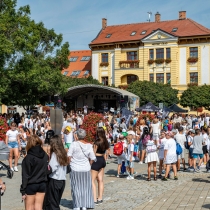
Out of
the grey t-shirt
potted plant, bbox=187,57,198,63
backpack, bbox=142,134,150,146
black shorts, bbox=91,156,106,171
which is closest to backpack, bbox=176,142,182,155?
the grey t-shirt

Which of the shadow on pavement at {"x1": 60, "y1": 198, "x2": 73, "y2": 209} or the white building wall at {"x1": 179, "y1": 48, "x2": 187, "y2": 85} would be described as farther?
the white building wall at {"x1": 179, "y1": 48, "x2": 187, "y2": 85}

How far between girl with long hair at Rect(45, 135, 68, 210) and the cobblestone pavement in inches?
60.0

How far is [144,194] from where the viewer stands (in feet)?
35.7

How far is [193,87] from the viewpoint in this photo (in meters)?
49.6

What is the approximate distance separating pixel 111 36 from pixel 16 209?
51.8 m

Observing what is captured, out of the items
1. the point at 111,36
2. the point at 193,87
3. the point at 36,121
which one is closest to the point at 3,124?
the point at 36,121

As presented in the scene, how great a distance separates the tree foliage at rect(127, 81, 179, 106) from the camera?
155 feet

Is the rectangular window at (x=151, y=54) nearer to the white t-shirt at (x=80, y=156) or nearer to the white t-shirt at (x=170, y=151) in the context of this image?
the white t-shirt at (x=170, y=151)

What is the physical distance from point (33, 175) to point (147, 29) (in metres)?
53.3

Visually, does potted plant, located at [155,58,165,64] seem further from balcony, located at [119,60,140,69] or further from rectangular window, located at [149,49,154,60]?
balcony, located at [119,60,140,69]

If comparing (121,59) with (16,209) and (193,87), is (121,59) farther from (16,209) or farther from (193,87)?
(16,209)

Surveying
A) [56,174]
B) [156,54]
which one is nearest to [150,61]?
[156,54]

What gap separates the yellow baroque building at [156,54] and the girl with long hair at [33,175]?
47999mm

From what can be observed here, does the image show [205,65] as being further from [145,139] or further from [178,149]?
[178,149]
